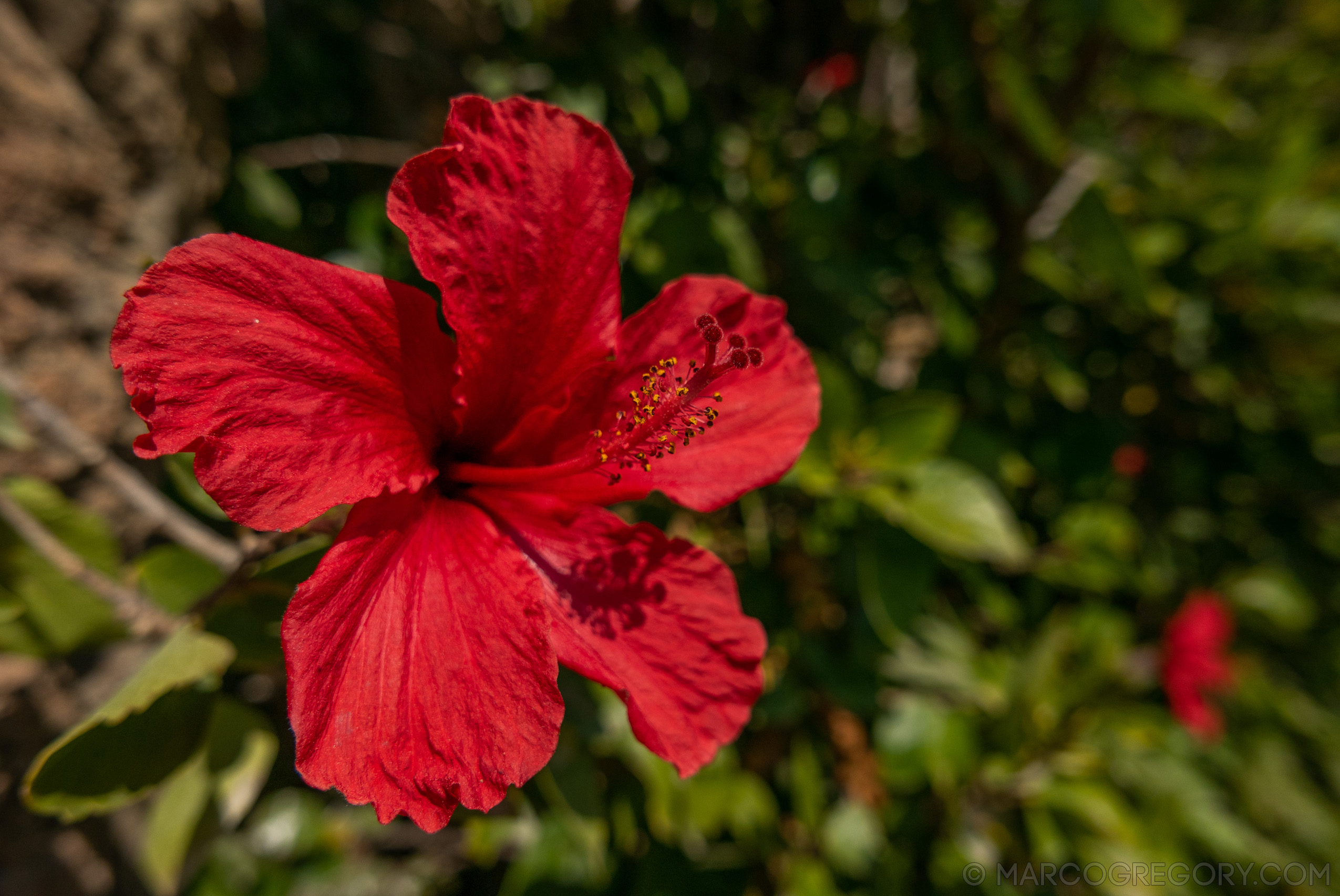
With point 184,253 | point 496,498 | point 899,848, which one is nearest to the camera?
point 184,253

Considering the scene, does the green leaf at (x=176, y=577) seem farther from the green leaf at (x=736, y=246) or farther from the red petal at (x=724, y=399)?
the green leaf at (x=736, y=246)

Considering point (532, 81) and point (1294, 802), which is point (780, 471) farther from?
point (1294, 802)

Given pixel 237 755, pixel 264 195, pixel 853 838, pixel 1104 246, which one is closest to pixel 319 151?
pixel 264 195

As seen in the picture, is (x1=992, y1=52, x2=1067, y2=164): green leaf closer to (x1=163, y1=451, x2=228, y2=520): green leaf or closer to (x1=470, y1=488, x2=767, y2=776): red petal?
(x1=470, y1=488, x2=767, y2=776): red petal

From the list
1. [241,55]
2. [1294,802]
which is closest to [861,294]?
[241,55]

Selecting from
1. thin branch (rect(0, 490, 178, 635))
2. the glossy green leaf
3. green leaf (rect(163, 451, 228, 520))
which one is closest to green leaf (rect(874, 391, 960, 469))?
green leaf (rect(163, 451, 228, 520))

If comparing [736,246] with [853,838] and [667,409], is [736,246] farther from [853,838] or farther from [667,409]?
[853,838]

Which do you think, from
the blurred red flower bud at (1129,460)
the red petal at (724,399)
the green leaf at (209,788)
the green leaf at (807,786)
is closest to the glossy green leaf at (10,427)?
the green leaf at (209,788)
